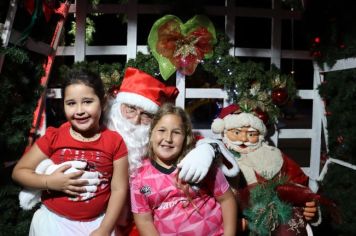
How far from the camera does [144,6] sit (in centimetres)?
356

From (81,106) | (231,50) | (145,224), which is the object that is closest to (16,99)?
(81,106)

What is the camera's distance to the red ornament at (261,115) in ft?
→ 10.7

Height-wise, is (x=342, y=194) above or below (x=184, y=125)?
below

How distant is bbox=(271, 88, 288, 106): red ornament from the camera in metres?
3.46

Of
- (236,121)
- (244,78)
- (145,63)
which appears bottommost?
(236,121)

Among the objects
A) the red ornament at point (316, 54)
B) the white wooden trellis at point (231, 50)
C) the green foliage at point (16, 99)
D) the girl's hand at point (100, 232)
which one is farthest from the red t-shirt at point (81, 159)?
the red ornament at point (316, 54)

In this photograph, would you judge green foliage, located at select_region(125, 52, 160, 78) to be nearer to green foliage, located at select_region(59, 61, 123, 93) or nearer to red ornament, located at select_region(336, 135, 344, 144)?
green foliage, located at select_region(59, 61, 123, 93)

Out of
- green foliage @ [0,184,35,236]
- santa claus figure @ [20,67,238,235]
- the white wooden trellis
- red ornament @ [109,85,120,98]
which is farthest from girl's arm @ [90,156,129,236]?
the white wooden trellis

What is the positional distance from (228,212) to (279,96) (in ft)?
4.48

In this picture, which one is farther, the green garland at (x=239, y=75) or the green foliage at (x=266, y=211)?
the green garland at (x=239, y=75)

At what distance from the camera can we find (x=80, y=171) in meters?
2.23

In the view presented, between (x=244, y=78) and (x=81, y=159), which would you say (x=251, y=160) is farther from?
(x=81, y=159)

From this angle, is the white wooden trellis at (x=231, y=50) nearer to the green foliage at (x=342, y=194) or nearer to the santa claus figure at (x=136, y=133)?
the green foliage at (x=342, y=194)

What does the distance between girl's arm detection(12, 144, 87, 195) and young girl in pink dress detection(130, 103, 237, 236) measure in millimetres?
385
